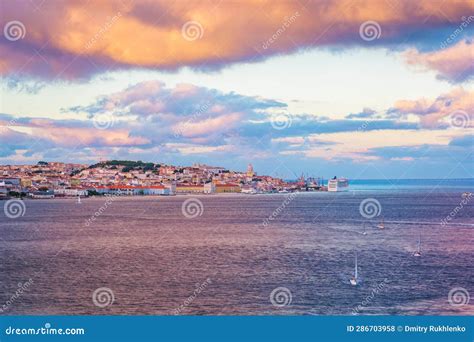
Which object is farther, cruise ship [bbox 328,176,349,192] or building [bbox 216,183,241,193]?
cruise ship [bbox 328,176,349,192]

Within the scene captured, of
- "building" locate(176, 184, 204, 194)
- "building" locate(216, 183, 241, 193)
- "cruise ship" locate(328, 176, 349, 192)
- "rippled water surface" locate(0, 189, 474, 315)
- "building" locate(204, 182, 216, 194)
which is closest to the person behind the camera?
"rippled water surface" locate(0, 189, 474, 315)

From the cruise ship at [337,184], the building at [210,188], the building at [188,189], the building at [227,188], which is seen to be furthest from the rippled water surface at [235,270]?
the cruise ship at [337,184]

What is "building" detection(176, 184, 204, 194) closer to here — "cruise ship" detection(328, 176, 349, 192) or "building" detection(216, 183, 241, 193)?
"building" detection(216, 183, 241, 193)

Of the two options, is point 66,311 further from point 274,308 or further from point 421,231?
point 421,231

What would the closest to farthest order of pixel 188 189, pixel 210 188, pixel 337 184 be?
pixel 210 188, pixel 188 189, pixel 337 184

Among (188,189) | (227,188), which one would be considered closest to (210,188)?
(188,189)

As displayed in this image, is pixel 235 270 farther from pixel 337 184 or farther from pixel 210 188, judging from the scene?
pixel 337 184

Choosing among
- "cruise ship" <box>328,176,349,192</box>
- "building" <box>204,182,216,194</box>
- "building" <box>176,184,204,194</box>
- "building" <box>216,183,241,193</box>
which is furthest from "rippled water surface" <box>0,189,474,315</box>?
"cruise ship" <box>328,176,349,192</box>

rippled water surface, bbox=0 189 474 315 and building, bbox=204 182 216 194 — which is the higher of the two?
building, bbox=204 182 216 194

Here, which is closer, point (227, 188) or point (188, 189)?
point (188, 189)

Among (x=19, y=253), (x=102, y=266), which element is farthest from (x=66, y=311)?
(x=19, y=253)

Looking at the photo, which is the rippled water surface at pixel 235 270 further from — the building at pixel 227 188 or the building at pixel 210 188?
the building at pixel 227 188
